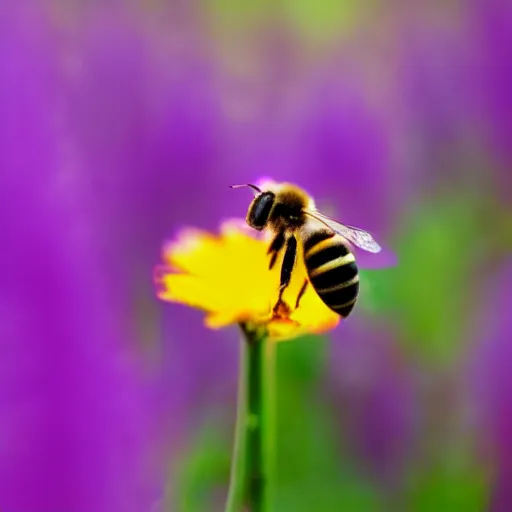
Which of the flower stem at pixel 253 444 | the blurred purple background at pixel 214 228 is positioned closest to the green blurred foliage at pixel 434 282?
the blurred purple background at pixel 214 228

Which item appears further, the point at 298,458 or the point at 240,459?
the point at 298,458

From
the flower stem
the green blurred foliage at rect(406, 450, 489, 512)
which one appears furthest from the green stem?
the green blurred foliage at rect(406, 450, 489, 512)

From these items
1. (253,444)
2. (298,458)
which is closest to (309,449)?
(298,458)

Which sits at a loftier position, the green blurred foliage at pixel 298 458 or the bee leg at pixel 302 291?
the bee leg at pixel 302 291

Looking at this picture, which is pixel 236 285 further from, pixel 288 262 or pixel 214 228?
pixel 214 228

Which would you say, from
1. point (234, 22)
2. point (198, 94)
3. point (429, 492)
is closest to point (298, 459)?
point (429, 492)

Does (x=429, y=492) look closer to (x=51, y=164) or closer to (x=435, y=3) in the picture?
(x=51, y=164)

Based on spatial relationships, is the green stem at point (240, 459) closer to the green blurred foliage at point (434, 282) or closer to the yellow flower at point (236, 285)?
the yellow flower at point (236, 285)
